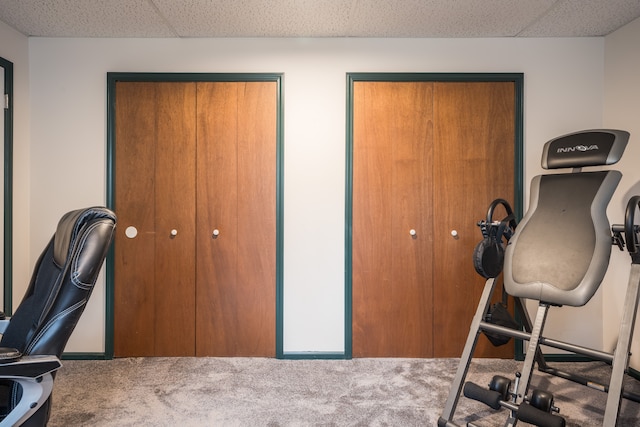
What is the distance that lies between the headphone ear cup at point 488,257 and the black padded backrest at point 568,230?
0.06m

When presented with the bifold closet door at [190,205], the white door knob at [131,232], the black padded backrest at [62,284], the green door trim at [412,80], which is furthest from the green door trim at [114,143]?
the black padded backrest at [62,284]

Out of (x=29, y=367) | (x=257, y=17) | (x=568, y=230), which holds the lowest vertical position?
(x=29, y=367)

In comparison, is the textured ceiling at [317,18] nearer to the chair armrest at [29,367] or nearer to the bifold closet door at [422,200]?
the bifold closet door at [422,200]

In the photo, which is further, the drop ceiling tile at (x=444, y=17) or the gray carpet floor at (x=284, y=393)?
the drop ceiling tile at (x=444, y=17)

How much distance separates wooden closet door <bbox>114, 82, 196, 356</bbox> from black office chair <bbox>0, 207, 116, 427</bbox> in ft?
4.40

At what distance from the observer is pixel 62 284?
4.24 feet

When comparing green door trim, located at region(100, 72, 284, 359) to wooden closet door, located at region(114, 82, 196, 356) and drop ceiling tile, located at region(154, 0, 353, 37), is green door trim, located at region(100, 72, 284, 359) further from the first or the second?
drop ceiling tile, located at region(154, 0, 353, 37)

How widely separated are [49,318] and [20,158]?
212 centimetres

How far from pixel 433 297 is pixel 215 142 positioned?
6.74 ft

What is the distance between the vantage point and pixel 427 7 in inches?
94.8

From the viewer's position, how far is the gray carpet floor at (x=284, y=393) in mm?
2037

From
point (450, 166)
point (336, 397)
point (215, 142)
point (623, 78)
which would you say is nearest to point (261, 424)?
point (336, 397)

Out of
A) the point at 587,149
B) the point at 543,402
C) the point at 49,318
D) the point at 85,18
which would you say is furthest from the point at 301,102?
the point at 543,402

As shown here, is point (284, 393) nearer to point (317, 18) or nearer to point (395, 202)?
point (395, 202)
